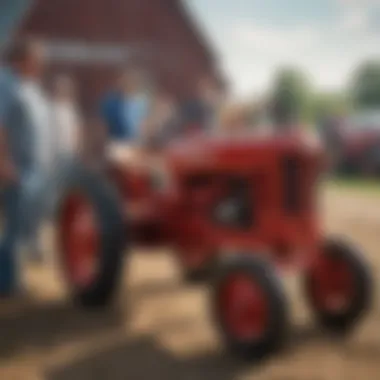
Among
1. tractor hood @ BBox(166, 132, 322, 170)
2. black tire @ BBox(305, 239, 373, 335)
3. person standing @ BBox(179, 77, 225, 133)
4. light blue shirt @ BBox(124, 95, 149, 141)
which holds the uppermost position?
light blue shirt @ BBox(124, 95, 149, 141)

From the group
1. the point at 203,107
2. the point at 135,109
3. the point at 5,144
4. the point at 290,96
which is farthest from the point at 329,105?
the point at 5,144

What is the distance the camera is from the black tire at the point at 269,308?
114 cm

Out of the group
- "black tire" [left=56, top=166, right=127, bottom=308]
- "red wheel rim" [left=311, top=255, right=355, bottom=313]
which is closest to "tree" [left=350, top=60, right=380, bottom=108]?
"red wheel rim" [left=311, top=255, right=355, bottom=313]

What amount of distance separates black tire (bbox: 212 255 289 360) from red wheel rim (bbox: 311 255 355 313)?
140 millimetres

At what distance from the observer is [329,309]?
1.28 m

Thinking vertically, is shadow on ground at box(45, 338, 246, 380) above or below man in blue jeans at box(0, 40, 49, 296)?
below

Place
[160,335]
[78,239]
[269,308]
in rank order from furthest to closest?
1. [78,239]
2. [160,335]
3. [269,308]

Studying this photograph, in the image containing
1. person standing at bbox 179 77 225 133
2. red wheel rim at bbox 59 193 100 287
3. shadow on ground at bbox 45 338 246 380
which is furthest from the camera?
red wheel rim at bbox 59 193 100 287

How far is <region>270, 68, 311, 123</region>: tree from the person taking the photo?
1202 mm

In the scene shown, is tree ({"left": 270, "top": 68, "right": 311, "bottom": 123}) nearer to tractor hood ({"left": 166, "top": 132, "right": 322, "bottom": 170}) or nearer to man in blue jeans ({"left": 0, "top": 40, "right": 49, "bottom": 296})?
tractor hood ({"left": 166, "top": 132, "right": 322, "bottom": 170})

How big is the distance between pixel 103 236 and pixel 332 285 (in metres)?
0.36

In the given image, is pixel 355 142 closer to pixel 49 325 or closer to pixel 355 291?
pixel 355 291

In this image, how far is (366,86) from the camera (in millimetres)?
1213

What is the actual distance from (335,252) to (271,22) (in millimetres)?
353
